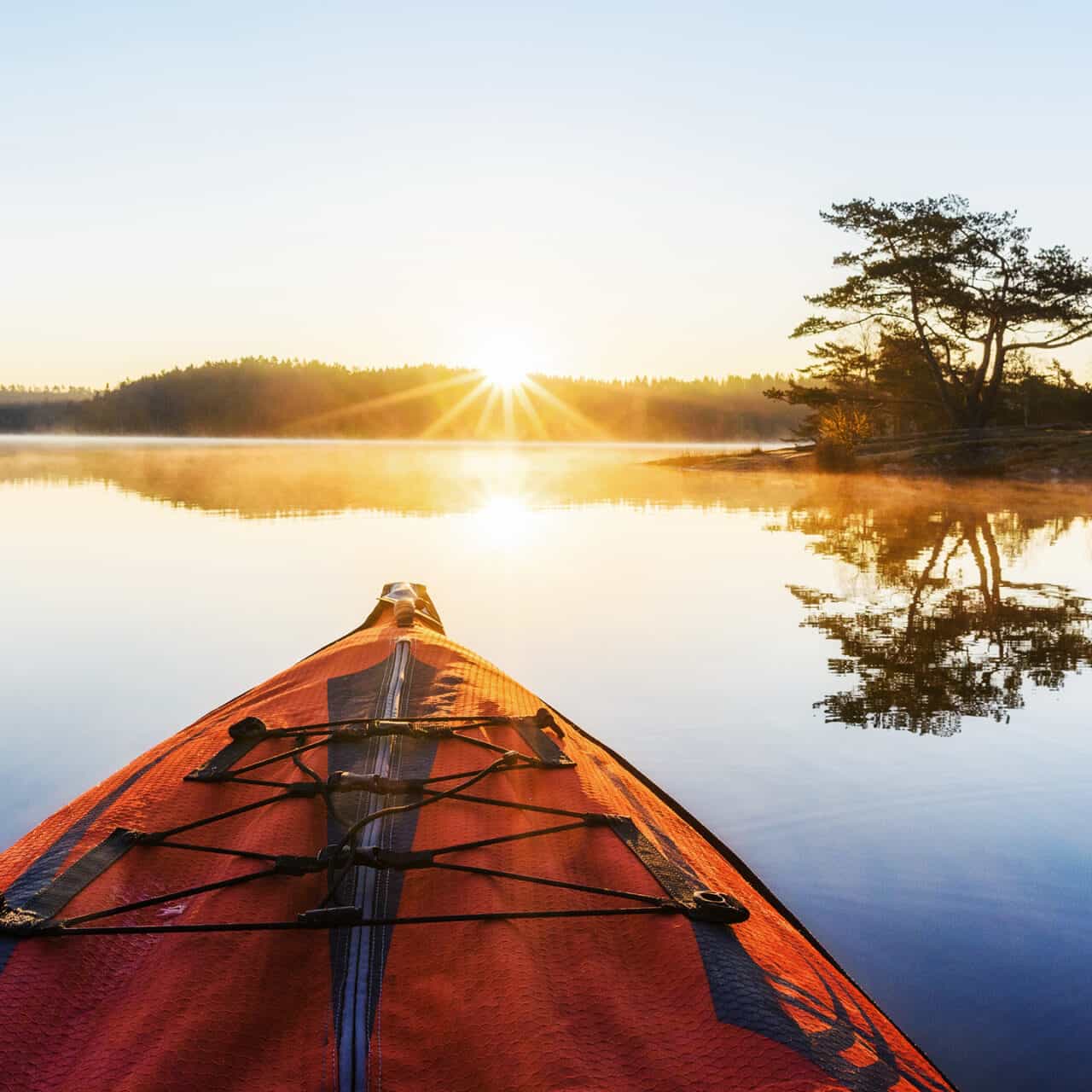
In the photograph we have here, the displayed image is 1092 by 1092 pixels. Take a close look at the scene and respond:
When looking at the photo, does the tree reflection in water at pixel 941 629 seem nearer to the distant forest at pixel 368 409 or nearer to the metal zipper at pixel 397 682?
the metal zipper at pixel 397 682

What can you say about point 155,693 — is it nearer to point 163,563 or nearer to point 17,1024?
point 17,1024

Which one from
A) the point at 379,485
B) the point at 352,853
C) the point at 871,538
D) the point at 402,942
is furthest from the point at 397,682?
the point at 379,485

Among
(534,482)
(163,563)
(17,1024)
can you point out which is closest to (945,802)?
(17,1024)

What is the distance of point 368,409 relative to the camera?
13962cm

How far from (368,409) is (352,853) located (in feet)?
465

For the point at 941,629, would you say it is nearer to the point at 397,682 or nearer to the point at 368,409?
the point at 397,682

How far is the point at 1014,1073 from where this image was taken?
252 centimetres

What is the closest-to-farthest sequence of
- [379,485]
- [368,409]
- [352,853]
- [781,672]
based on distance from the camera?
1. [352,853]
2. [781,672]
3. [379,485]
4. [368,409]

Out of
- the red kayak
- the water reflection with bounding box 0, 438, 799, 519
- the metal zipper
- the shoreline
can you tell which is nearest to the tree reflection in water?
the metal zipper

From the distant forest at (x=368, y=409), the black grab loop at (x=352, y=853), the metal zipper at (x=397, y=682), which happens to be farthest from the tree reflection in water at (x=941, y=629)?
the distant forest at (x=368, y=409)

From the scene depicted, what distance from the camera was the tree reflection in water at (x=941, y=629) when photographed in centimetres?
573

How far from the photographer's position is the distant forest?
12950cm

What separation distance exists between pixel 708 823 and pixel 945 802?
1143 mm

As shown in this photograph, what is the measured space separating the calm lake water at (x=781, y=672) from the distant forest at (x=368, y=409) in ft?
358
